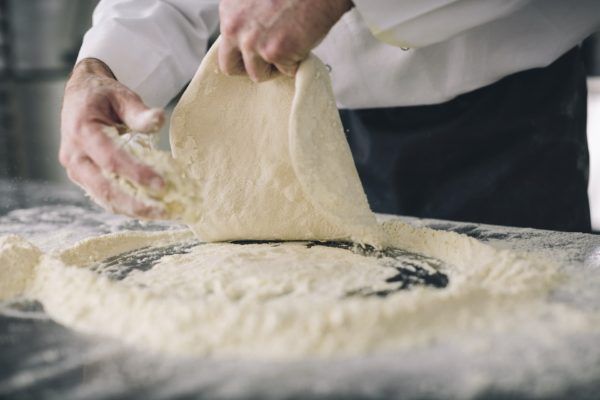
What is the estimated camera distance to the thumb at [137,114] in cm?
81

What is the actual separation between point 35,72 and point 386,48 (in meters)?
2.89

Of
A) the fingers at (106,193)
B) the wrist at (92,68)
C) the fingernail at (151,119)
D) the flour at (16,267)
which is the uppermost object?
the wrist at (92,68)

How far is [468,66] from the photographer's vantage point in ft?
3.79

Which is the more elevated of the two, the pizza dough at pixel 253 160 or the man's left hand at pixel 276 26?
the man's left hand at pixel 276 26

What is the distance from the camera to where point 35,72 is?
136 inches

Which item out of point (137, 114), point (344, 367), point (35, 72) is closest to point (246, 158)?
point (137, 114)

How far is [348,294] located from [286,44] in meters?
0.35

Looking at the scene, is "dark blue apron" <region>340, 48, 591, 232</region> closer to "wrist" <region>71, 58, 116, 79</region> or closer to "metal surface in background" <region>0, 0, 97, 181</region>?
"wrist" <region>71, 58, 116, 79</region>

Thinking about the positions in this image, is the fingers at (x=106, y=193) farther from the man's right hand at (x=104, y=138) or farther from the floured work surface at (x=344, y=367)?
the floured work surface at (x=344, y=367)

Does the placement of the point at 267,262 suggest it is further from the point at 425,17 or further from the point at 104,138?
the point at 425,17

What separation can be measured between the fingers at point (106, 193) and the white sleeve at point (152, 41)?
1.15ft

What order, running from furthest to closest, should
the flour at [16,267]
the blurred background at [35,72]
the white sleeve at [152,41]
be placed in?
the blurred background at [35,72]
the white sleeve at [152,41]
the flour at [16,267]

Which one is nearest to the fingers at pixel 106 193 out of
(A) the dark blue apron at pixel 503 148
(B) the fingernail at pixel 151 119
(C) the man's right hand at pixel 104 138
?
(C) the man's right hand at pixel 104 138

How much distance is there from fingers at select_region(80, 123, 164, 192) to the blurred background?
2.28 metres
